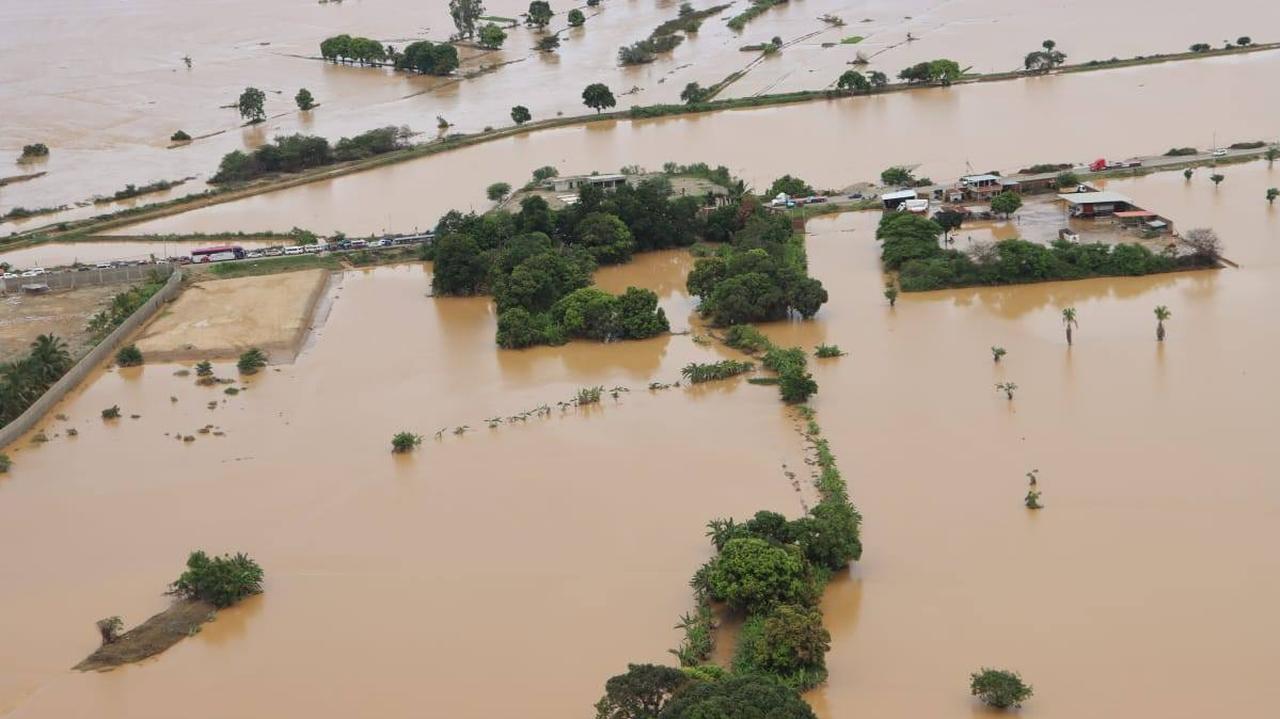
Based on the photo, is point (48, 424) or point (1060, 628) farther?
point (48, 424)

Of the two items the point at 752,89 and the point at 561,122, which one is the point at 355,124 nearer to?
the point at 561,122

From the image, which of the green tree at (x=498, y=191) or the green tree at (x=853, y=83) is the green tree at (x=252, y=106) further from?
the green tree at (x=853, y=83)

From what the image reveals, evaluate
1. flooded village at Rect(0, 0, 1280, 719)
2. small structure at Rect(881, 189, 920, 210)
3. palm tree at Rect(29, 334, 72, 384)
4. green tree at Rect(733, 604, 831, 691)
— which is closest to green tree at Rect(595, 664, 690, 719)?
flooded village at Rect(0, 0, 1280, 719)

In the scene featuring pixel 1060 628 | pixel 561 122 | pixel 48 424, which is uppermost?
pixel 561 122

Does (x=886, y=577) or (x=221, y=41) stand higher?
(x=221, y=41)

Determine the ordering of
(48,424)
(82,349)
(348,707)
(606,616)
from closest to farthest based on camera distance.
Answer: (348,707)
(606,616)
(48,424)
(82,349)

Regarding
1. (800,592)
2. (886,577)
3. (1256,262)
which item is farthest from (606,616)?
(1256,262)
